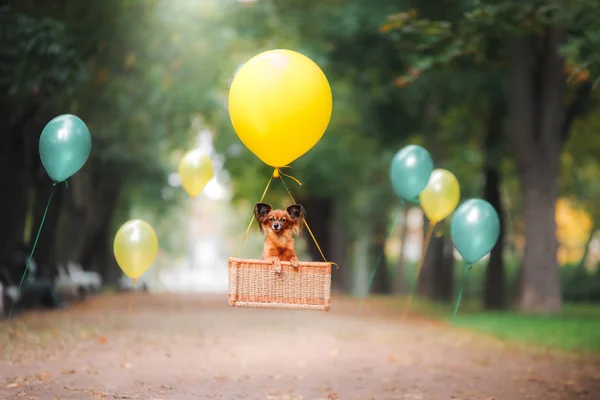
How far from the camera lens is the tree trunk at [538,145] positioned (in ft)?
58.5

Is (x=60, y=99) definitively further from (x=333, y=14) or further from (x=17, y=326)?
(x=333, y=14)

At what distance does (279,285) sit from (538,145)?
507 inches

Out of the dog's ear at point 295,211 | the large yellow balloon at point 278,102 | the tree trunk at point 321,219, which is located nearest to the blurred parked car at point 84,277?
the tree trunk at point 321,219

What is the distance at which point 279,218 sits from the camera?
6961 millimetres

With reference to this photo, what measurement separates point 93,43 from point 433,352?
31.6ft

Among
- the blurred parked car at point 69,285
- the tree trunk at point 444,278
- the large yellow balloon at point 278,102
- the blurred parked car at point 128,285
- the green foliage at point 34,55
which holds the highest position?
the green foliage at point 34,55

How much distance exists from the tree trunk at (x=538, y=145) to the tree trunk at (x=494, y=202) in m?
3.19

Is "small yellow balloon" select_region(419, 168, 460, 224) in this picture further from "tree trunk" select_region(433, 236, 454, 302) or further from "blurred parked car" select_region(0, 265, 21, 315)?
"tree trunk" select_region(433, 236, 454, 302)

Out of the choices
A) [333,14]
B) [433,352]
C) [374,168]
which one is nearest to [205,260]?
[374,168]

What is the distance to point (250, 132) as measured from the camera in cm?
744

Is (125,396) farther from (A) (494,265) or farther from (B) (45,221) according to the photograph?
(A) (494,265)

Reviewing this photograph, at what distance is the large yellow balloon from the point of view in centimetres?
720

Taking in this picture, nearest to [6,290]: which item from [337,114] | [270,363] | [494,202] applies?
[270,363]

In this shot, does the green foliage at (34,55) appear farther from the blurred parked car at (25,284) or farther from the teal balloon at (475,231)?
the teal balloon at (475,231)
